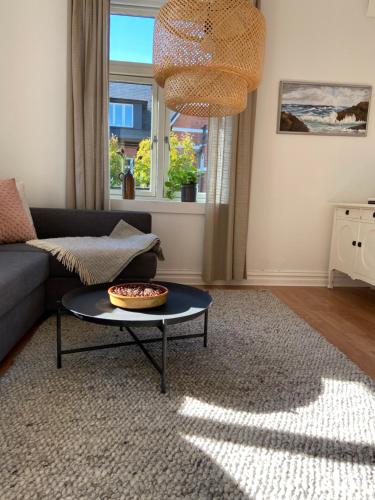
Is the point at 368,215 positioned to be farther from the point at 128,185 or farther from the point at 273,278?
the point at 128,185

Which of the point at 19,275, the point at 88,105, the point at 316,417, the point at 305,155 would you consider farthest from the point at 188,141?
the point at 316,417

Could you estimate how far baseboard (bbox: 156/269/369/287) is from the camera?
354 centimetres

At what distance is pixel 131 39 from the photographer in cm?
335

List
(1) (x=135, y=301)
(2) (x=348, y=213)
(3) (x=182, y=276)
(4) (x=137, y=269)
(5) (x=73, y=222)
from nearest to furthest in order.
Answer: (1) (x=135, y=301), (4) (x=137, y=269), (5) (x=73, y=222), (2) (x=348, y=213), (3) (x=182, y=276)

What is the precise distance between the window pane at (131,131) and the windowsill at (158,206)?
0.78ft

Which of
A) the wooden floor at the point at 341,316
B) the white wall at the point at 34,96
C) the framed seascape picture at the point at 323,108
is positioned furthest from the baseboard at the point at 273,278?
the framed seascape picture at the point at 323,108

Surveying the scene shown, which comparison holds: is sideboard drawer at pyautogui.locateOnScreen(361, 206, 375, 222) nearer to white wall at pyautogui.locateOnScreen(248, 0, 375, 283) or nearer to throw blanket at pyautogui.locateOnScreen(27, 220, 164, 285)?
white wall at pyautogui.locateOnScreen(248, 0, 375, 283)

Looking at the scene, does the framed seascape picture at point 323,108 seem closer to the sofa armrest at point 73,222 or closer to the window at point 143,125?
the window at point 143,125

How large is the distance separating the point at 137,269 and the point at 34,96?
1885 millimetres

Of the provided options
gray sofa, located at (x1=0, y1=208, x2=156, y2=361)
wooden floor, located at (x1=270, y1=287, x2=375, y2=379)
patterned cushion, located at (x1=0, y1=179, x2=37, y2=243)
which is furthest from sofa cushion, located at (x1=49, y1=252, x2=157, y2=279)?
wooden floor, located at (x1=270, y1=287, x2=375, y2=379)

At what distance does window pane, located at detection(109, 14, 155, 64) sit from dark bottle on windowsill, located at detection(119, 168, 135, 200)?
3.32 ft

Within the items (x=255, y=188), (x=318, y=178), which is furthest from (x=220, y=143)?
(x=318, y=178)

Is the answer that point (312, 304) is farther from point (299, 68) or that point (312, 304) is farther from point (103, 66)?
point (103, 66)

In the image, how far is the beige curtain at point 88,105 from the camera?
9.97 feet
